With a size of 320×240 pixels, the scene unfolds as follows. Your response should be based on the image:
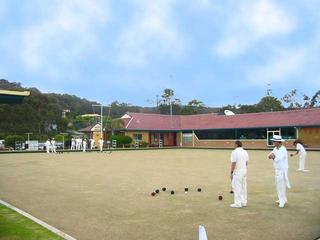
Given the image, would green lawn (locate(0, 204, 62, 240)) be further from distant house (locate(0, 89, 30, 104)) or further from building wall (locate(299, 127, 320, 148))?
building wall (locate(299, 127, 320, 148))

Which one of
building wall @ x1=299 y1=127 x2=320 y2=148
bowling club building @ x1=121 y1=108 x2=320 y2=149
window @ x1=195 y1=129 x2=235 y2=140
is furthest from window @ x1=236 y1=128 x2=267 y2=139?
building wall @ x1=299 y1=127 x2=320 y2=148

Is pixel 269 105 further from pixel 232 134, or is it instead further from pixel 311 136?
pixel 311 136

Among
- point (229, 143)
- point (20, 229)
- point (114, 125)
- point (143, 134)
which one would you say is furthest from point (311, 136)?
point (20, 229)

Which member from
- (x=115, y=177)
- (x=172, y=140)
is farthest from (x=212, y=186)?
(x=172, y=140)

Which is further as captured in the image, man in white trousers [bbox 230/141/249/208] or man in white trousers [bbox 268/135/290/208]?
man in white trousers [bbox 268/135/290/208]

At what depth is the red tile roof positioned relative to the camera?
4619cm

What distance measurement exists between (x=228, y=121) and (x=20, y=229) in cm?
4736

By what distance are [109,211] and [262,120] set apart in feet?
141

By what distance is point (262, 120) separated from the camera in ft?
164

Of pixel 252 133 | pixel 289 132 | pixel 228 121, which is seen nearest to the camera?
pixel 289 132

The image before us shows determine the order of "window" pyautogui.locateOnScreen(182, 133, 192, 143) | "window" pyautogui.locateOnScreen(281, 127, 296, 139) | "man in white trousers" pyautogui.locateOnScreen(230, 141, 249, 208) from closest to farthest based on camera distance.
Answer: "man in white trousers" pyautogui.locateOnScreen(230, 141, 249, 208)
"window" pyautogui.locateOnScreen(281, 127, 296, 139)
"window" pyautogui.locateOnScreen(182, 133, 192, 143)

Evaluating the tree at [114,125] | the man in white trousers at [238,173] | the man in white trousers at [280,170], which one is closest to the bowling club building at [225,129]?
the tree at [114,125]

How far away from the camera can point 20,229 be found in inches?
284

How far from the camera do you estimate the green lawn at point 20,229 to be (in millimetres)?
6684
